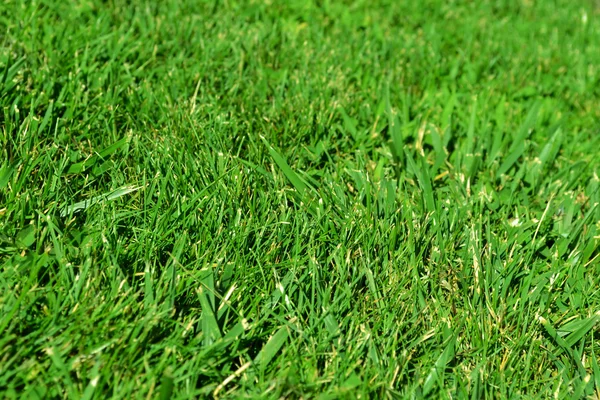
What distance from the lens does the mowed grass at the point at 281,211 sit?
179 cm

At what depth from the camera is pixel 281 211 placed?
230 centimetres

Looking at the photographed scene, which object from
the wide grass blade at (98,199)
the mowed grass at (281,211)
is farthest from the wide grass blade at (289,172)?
the wide grass blade at (98,199)

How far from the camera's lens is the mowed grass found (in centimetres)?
179

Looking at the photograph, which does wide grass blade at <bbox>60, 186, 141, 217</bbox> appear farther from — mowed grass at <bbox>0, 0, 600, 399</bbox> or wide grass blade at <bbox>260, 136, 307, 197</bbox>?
wide grass blade at <bbox>260, 136, 307, 197</bbox>

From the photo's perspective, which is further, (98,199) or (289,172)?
(289,172)

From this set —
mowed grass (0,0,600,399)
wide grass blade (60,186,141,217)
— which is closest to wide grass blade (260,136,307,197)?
mowed grass (0,0,600,399)

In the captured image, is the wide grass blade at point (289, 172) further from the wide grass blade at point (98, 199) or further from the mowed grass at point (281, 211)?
the wide grass blade at point (98, 199)

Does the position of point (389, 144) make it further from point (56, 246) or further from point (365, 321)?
point (56, 246)

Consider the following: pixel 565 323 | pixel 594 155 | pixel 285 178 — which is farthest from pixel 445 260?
pixel 594 155

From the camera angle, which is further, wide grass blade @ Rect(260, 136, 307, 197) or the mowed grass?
wide grass blade @ Rect(260, 136, 307, 197)

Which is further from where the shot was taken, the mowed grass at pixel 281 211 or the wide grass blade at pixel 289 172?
the wide grass blade at pixel 289 172

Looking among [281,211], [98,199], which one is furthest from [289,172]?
[98,199]

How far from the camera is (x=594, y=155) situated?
3.05m

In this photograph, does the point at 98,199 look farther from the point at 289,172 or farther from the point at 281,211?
the point at 289,172
